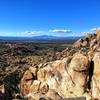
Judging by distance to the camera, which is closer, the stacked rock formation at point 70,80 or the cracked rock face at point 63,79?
the stacked rock formation at point 70,80

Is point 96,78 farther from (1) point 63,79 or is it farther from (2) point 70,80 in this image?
(1) point 63,79

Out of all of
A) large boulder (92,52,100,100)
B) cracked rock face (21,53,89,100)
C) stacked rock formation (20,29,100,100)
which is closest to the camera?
large boulder (92,52,100,100)

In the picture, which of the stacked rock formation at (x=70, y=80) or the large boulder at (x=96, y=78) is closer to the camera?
the large boulder at (x=96, y=78)

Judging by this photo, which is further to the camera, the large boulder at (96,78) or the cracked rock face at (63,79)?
the cracked rock face at (63,79)

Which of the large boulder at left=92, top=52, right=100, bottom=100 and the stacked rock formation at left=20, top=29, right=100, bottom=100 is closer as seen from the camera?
the large boulder at left=92, top=52, right=100, bottom=100

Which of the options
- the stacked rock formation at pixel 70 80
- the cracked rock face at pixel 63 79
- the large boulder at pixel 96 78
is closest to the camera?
the large boulder at pixel 96 78

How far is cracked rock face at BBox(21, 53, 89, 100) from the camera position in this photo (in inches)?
1783

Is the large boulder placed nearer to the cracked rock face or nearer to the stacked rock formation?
the stacked rock formation

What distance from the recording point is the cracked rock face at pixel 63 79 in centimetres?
4529

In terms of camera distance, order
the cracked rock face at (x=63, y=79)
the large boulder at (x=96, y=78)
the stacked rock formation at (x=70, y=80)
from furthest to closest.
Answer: the cracked rock face at (x=63, y=79)
the stacked rock formation at (x=70, y=80)
the large boulder at (x=96, y=78)

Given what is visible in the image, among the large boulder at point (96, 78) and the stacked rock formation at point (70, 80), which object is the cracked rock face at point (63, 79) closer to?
the stacked rock formation at point (70, 80)

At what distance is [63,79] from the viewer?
154 ft

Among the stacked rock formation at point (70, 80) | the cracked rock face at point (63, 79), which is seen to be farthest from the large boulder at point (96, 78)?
the cracked rock face at point (63, 79)

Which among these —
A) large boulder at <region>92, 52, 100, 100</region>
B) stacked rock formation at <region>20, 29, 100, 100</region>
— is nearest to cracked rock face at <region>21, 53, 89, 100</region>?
stacked rock formation at <region>20, 29, 100, 100</region>
